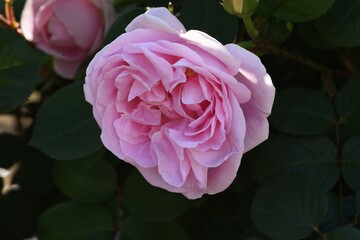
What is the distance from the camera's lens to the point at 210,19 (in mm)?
693

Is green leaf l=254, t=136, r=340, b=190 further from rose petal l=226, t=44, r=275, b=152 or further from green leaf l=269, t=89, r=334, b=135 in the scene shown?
rose petal l=226, t=44, r=275, b=152

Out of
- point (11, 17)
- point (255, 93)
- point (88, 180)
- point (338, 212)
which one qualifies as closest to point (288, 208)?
point (338, 212)

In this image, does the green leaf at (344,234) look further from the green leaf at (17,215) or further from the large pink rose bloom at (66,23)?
the green leaf at (17,215)

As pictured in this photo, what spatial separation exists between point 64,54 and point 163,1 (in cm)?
A: 18

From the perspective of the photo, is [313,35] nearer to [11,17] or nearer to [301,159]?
[301,159]

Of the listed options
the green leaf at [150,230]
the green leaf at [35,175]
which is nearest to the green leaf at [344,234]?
the green leaf at [150,230]

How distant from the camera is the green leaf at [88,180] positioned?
85 centimetres

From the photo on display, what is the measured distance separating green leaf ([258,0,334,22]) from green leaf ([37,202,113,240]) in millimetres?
340

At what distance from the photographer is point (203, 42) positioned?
0.54 meters

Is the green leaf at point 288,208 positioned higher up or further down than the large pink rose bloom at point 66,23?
further down

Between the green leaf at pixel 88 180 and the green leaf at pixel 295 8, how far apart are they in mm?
302

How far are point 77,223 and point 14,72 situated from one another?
20 centimetres

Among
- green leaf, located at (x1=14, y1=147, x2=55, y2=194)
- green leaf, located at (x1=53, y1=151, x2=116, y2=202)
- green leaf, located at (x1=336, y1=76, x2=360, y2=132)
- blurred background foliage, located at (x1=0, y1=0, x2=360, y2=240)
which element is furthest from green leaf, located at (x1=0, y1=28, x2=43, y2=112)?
green leaf, located at (x1=336, y1=76, x2=360, y2=132)

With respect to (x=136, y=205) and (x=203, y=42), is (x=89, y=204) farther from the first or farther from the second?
(x=203, y=42)
